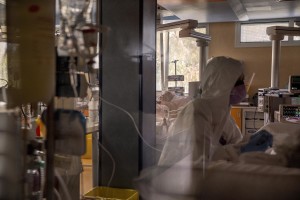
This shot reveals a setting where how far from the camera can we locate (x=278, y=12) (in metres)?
4.06

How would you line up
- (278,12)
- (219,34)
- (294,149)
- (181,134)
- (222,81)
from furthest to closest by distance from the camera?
(278,12), (219,34), (222,81), (181,134), (294,149)

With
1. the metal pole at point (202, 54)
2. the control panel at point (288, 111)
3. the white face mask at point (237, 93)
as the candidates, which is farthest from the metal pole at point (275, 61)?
the white face mask at point (237, 93)

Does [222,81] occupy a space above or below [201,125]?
above

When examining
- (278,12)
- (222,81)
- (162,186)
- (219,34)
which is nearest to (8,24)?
(162,186)

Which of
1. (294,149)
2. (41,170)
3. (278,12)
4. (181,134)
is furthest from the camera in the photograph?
(278,12)

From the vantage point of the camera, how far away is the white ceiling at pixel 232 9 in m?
3.58

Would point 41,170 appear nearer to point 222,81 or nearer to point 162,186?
point 162,186

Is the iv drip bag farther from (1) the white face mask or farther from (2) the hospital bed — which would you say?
(1) the white face mask

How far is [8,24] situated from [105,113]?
0.87m

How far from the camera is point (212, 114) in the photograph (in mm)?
1716

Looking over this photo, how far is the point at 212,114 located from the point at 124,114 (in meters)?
0.46

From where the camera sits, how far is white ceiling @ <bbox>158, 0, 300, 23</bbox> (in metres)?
3.58

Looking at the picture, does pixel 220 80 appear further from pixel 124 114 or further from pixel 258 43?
pixel 258 43

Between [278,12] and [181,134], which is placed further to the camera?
[278,12]
